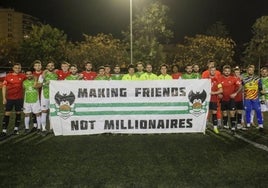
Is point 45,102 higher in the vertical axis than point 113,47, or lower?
lower

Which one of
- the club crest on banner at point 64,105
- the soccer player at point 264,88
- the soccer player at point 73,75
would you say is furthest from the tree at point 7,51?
the soccer player at point 264,88

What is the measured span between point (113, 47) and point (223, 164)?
52.8m

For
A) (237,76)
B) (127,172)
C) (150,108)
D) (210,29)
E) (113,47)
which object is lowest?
(127,172)

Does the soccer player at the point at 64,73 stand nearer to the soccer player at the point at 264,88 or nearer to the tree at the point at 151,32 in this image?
the soccer player at the point at 264,88

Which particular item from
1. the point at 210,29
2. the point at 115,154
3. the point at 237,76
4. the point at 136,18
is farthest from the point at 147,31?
the point at 210,29

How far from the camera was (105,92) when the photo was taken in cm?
1058

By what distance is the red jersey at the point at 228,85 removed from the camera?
35.6ft

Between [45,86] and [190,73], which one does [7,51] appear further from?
[190,73]

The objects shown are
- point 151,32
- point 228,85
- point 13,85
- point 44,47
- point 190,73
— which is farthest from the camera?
point 44,47

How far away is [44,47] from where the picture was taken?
6331 centimetres

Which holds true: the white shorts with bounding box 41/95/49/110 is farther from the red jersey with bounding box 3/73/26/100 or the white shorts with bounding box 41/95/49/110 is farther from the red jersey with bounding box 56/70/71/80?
the red jersey with bounding box 56/70/71/80

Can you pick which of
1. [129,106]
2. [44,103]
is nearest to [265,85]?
[129,106]

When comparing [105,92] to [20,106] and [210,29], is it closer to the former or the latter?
[20,106]

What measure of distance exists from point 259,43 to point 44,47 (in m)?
35.1
